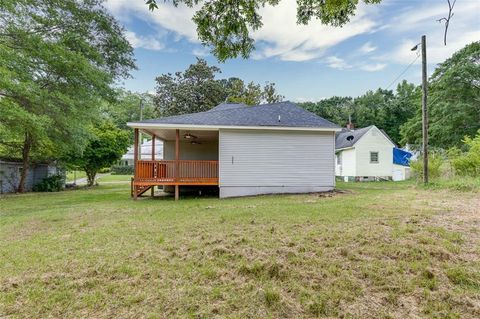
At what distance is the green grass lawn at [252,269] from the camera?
299cm

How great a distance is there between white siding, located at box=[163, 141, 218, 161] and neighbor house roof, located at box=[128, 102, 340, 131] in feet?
8.61

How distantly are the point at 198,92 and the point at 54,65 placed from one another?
19994mm

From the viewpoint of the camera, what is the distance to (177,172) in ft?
38.0

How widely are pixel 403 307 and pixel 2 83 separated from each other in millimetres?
12968

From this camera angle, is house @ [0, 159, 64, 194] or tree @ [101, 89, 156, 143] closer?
house @ [0, 159, 64, 194]

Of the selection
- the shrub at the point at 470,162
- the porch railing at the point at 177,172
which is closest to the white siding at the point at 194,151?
the porch railing at the point at 177,172

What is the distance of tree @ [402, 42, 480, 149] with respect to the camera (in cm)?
2145

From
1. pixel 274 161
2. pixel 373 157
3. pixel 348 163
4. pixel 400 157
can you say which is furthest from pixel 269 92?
pixel 274 161

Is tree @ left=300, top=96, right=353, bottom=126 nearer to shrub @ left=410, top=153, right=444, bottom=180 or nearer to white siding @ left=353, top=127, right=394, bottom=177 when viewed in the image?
white siding @ left=353, top=127, right=394, bottom=177

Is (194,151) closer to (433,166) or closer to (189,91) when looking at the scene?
(433,166)

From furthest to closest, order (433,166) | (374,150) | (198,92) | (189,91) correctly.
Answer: (198,92) → (189,91) → (374,150) → (433,166)

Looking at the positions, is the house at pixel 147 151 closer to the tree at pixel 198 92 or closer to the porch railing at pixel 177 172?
the tree at pixel 198 92

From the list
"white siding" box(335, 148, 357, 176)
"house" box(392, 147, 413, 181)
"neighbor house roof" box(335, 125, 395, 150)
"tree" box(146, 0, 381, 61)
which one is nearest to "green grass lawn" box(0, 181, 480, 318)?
"tree" box(146, 0, 381, 61)

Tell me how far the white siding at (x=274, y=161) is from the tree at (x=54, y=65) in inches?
277
